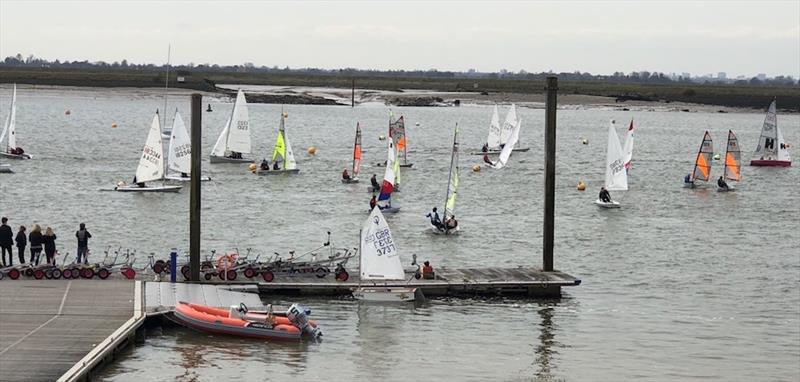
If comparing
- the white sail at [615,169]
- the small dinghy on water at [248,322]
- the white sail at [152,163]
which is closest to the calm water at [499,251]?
the small dinghy on water at [248,322]

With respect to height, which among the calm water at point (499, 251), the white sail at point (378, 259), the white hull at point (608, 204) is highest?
the white sail at point (378, 259)

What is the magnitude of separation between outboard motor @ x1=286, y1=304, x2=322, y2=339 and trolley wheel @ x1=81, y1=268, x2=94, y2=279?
232 inches

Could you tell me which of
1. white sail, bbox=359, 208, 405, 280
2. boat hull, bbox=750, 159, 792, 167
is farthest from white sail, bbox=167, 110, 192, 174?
boat hull, bbox=750, 159, 792, 167

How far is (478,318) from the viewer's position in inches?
1221

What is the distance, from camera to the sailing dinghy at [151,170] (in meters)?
58.5

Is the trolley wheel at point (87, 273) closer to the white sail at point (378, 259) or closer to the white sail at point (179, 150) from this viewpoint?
the white sail at point (378, 259)

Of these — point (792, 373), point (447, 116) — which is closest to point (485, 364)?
point (792, 373)

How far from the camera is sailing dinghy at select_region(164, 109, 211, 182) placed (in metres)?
61.4

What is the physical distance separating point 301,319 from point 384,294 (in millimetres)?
4626

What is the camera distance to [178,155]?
6259cm

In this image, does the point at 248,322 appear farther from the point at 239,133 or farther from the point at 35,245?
the point at 239,133

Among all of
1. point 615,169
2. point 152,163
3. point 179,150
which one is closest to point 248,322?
point 152,163

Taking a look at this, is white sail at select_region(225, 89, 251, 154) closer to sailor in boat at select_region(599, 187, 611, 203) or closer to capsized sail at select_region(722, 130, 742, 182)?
sailor in boat at select_region(599, 187, 611, 203)

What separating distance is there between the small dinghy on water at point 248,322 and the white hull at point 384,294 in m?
4.01
